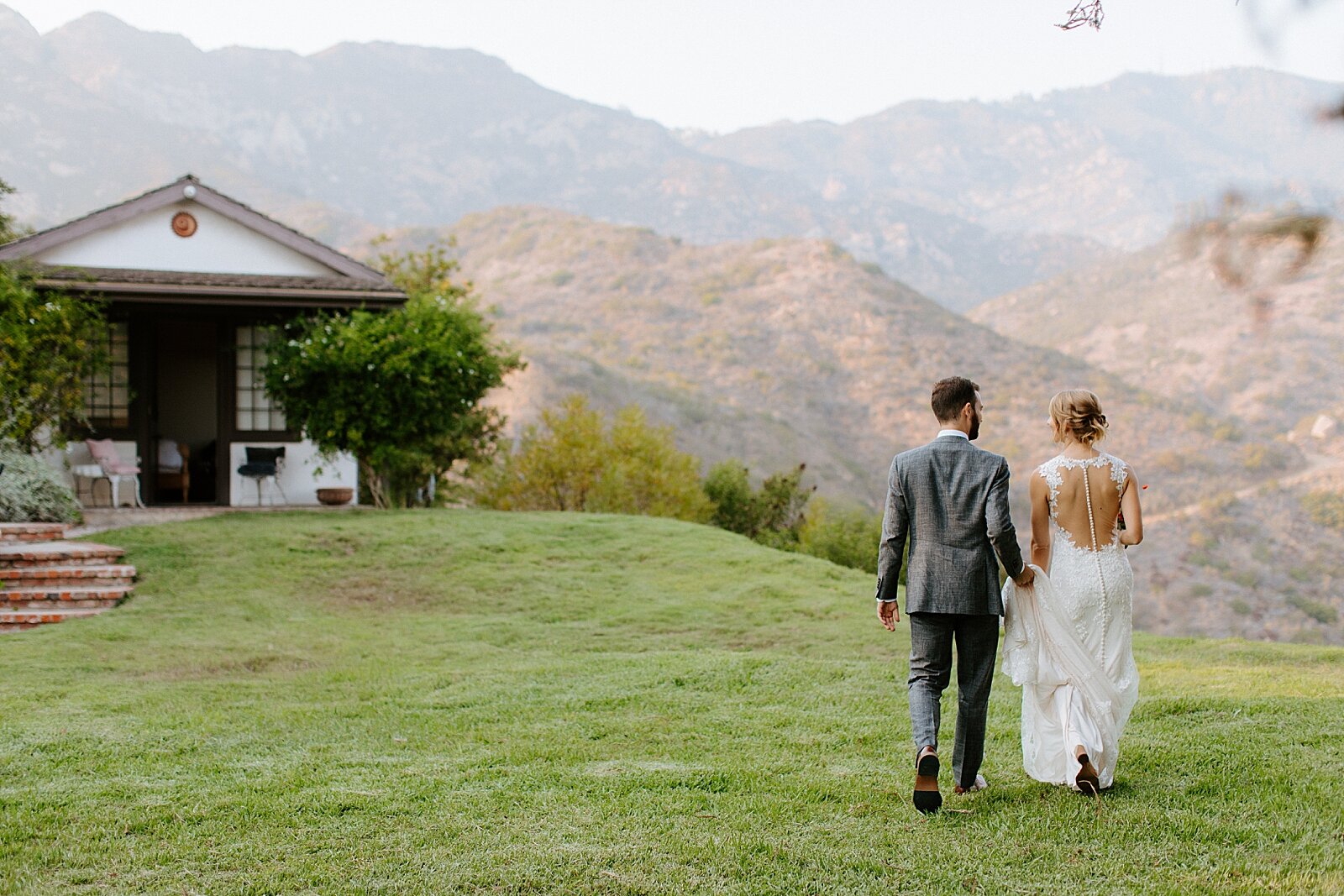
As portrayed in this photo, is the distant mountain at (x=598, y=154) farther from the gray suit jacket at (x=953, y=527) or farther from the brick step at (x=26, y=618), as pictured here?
the gray suit jacket at (x=953, y=527)

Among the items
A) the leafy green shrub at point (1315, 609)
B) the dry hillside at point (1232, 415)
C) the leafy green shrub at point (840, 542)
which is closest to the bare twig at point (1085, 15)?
the leafy green shrub at point (840, 542)

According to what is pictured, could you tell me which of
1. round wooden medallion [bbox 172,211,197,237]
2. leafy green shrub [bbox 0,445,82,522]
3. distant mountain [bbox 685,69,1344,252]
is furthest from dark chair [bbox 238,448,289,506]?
distant mountain [bbox 685,69,1344,252]

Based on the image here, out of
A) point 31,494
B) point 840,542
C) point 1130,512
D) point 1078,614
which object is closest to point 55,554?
point 31,494

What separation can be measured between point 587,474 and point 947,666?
1929cm

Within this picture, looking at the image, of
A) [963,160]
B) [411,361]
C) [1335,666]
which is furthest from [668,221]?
[1335,666]

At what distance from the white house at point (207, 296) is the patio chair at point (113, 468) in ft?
0.70

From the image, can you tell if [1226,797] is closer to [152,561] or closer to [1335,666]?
[1335,666]

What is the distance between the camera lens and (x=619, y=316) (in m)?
72.6

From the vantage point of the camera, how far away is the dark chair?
17203 mm

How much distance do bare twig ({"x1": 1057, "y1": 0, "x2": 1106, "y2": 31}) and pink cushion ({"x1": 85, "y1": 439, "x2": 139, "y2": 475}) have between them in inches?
626

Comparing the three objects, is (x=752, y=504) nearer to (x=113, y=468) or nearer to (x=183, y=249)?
(x=183, y=249)

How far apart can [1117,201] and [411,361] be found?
13329cm

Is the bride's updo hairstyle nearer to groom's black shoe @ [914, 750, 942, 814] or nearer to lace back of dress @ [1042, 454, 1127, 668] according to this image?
lace back of dress @ [1042, 454, 1127, 668]

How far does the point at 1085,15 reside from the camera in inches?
147
